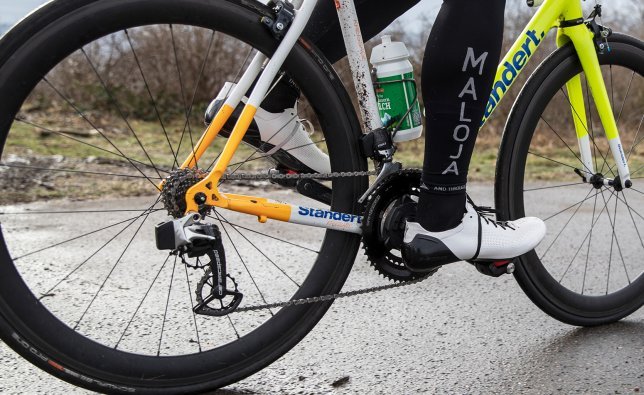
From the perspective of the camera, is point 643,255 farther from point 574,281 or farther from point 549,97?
point 549,97

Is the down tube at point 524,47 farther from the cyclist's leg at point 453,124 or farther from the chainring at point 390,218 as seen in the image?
the chainring at point 390,218

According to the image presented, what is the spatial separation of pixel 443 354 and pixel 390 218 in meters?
0.64

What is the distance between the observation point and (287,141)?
2.73m

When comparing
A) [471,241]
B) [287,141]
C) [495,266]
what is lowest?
[495,266]

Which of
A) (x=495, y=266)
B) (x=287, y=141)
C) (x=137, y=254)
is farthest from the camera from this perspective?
(x=137, y=254)

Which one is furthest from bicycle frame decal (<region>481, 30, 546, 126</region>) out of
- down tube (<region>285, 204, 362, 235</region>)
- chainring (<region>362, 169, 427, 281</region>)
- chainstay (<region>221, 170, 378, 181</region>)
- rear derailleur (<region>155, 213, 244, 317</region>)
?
rear derailleur (<region>155, 213, 244, 317</region>)

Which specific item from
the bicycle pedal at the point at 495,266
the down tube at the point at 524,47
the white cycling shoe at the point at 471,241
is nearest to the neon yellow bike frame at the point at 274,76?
the down tube at the point at 524,47

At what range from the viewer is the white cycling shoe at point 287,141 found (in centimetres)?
266

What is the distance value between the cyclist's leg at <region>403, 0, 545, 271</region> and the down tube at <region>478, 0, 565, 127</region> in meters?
0.37

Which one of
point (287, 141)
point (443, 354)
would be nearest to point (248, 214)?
point (287, 141)

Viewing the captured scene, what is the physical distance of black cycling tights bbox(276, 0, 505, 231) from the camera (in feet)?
8.06

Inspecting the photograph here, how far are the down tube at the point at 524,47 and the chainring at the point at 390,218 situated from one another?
0.48m

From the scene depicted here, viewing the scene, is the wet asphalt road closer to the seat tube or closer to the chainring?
the chainring

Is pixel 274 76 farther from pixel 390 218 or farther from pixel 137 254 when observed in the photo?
pixel 137 254
